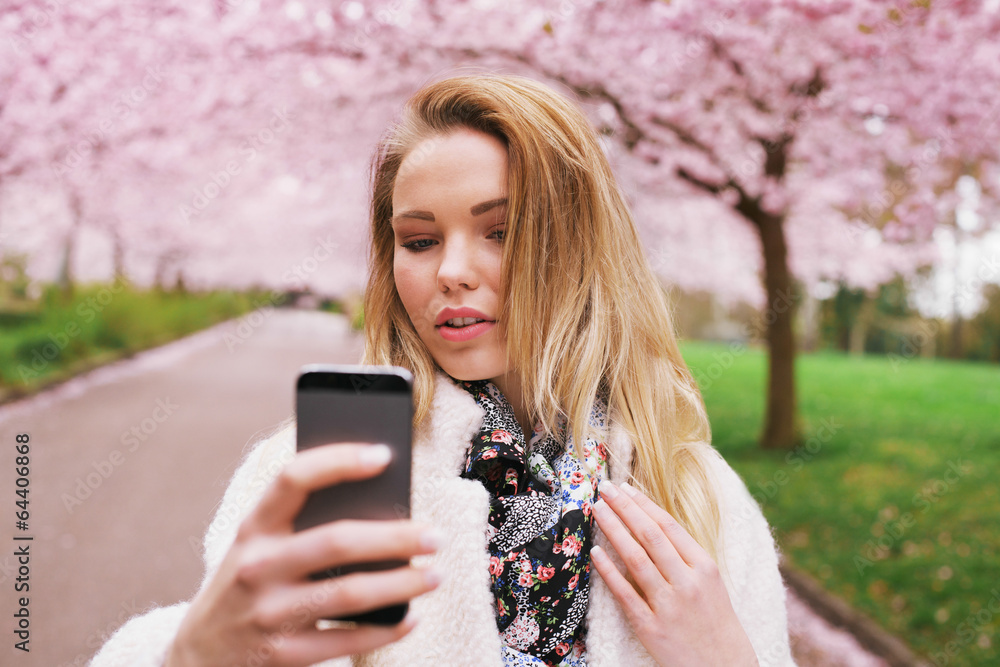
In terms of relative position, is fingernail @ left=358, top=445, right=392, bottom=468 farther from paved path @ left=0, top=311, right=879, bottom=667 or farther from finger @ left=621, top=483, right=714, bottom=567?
paved path @ left=0, top=311, right=879, bottom=667

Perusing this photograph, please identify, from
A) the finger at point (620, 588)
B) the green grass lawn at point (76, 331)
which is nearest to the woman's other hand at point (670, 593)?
the finger at point (620, 588)

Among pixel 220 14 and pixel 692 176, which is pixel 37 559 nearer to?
pixel 220 14

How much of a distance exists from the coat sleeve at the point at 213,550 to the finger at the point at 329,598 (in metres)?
0.29

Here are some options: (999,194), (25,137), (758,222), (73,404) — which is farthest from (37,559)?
(999,194)

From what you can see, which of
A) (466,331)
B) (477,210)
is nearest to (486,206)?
(477,210)

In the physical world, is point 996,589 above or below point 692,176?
below

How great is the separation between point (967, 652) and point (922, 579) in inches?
35.6

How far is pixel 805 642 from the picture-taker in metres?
4.11

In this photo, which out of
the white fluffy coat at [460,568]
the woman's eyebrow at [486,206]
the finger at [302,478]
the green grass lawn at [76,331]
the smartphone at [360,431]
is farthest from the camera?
the green grass lawn at [76,331]

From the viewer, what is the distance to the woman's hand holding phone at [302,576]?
630 millimetres

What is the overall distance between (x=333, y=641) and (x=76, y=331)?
49.2 feet

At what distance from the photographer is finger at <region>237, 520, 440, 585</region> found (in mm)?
626

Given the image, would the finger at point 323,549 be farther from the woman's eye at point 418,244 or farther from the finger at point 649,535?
the woman's eye at point 418,244

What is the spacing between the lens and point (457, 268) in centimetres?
A: 118
